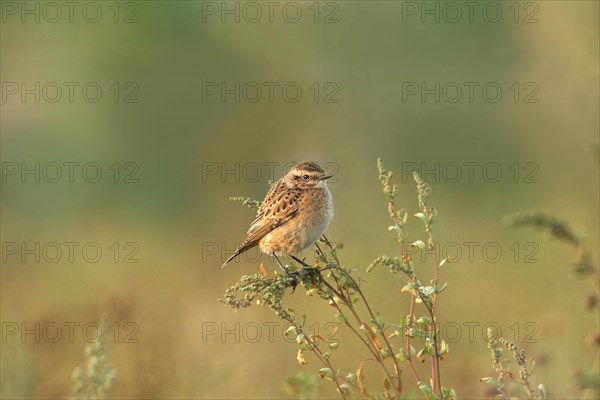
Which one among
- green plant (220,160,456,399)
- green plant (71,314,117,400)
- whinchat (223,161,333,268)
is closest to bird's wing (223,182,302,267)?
whinchat (223,161,333,268)

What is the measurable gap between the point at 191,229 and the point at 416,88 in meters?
7.58

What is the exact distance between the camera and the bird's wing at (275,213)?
673 cm

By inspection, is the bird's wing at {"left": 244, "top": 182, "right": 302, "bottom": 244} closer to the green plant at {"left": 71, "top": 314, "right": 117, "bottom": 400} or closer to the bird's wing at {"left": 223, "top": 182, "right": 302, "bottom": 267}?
the bird's wing at {"left": 223, "top": 182, "right": 302, "bottom": 267}

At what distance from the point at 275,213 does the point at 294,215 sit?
0.49 ft

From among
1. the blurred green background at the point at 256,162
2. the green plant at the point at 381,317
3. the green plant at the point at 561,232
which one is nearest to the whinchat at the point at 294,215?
the blurred green background at the point at 256,162

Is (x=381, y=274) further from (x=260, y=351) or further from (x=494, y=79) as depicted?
(x=494, y=79)

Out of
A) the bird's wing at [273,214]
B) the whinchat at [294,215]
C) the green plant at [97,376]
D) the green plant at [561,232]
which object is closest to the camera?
the green plant at [97,376]

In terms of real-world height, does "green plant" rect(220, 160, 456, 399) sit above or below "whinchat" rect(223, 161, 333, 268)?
below

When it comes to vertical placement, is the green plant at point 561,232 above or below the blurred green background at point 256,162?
below

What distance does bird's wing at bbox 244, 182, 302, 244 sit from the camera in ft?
22.1

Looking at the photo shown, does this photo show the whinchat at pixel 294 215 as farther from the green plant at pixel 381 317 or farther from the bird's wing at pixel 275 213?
the green plant at pixel 381 317

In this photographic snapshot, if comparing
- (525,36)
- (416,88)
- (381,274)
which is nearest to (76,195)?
(416,88)

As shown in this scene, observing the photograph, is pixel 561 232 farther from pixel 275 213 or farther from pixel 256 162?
pixel 256 162

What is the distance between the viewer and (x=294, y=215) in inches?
263
